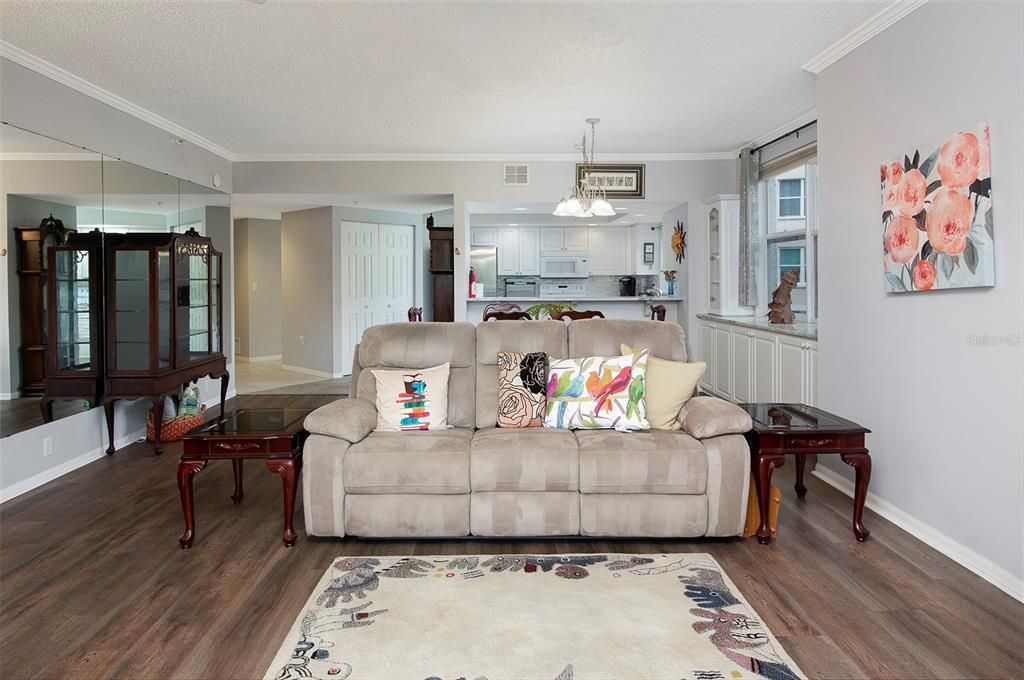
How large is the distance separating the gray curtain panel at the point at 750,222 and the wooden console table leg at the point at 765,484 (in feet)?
12.1

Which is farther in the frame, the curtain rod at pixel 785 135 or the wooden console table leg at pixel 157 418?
the curtain rod at pixel 785 135

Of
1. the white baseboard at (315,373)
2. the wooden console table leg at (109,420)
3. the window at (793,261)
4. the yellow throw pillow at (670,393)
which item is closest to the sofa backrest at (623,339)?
the yellow throw pillow at (670,393)

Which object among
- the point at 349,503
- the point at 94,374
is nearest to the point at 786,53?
the point at 349,503

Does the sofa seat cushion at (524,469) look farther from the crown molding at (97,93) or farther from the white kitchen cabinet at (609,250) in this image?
the white kitchen cabinet at (609,250)

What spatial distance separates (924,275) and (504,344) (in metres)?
2.07

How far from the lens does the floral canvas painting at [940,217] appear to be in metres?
2.68

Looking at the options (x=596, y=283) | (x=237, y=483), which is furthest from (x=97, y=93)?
(x=596, y=283)

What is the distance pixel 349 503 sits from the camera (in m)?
3.01

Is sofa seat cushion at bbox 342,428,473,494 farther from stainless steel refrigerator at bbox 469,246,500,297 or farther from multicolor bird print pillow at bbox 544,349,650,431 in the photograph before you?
stainless steel refrigerator at bbox 469,246,500,297

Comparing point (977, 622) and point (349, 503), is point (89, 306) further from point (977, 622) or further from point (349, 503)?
point (977, 622)

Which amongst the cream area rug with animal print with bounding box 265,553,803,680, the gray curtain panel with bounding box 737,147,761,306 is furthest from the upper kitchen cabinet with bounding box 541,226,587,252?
the cream area rug with animal print with bounding box 265,553,803,680

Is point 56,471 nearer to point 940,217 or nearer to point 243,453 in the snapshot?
point 243,453

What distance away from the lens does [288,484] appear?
2980 mm

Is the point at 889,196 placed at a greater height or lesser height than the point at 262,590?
greater
